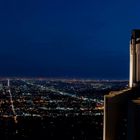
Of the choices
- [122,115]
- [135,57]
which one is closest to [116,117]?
[122,115]

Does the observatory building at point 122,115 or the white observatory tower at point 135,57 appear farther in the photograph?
the white observatory tower at point 135,57

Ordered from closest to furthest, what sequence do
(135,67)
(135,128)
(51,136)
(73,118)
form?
1. (135,128)
2. (135,67)
3. (51,136)
4. (73,118)

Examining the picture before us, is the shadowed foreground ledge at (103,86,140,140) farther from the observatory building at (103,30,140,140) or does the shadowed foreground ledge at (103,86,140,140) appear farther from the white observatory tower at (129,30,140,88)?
the white observatory tower at (129,30,140,88)

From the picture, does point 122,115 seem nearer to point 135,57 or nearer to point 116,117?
point 116,117

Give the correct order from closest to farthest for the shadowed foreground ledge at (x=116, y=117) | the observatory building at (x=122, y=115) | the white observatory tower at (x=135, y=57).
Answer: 1. the observatory building at (x=122, y=115)
2. the shadowed foreground ledge at (x=116, y=117)
3. the white observatory tower at (x=135, y=57)

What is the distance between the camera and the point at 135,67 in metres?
7.60

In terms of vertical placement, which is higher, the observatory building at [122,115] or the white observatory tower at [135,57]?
the white observatory tower at [135,57]

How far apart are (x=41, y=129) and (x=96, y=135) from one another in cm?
501

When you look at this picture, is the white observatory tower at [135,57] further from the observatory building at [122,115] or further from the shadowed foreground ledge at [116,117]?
the shadowed foreground ledge at [116,117]

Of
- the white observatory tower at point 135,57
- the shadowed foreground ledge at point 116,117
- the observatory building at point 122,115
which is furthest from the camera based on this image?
the white observatory tower at point 135,57

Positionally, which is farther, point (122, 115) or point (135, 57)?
point (135, 57)

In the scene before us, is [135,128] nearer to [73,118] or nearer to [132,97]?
[132,97]

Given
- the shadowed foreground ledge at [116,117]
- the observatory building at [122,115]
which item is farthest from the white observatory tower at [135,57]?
the shadowed foreground ledge at [116,117]

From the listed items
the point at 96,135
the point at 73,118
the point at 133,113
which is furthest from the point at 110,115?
the point at 73,118
